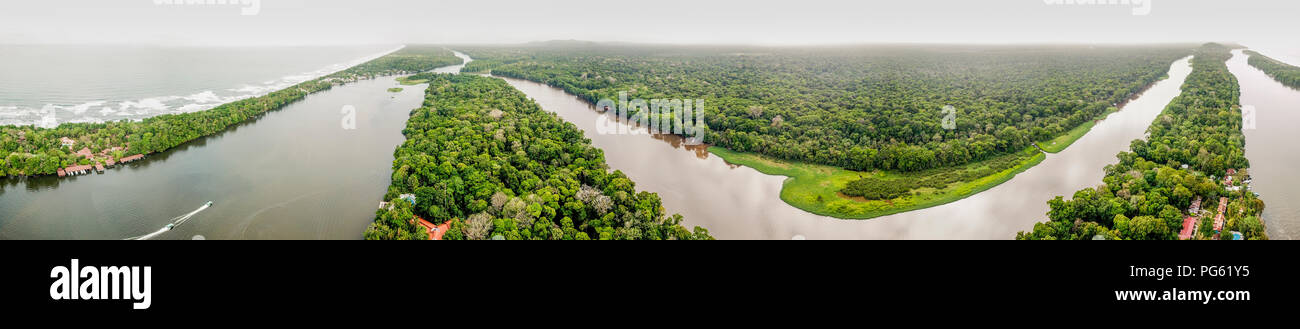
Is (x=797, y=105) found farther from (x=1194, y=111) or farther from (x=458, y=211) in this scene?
(x=458, y=211)

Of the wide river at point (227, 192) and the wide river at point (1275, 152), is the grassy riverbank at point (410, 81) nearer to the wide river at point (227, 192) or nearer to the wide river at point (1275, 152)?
the wide river at point (227, 192)

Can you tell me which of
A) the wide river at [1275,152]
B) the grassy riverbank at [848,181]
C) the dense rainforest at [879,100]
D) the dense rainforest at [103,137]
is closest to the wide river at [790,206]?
the grassy riverbank at [848,181]

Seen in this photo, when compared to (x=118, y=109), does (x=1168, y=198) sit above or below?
below

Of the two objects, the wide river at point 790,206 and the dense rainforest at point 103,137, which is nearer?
the wide river at point 790,206

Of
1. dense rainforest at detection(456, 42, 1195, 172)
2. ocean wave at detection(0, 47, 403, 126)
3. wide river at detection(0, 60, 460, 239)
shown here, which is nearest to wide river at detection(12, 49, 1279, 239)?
wide river at detection(0, 60, 460, 239)

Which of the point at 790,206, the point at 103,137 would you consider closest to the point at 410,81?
the point at 103,137

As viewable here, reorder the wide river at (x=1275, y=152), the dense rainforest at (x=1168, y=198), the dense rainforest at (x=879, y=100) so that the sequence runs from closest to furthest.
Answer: the dense rainforest at (x=1168, y=198) < the wide river at (x=1275, y=152) < the dense rainforest at (x=879, y=100)

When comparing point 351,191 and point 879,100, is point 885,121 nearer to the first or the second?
point 879,100
